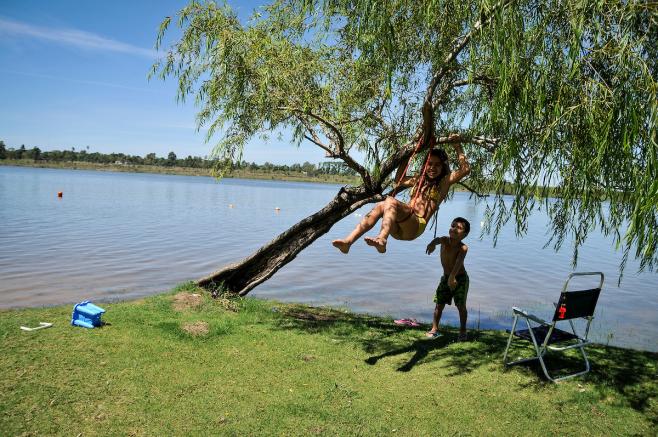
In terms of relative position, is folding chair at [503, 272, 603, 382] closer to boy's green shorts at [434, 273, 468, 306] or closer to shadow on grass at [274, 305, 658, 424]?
shadow on grass at [274, 305, 658, 424]

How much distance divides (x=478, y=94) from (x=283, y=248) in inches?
161

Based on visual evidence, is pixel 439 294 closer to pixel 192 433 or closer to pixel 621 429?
pixel 621 429

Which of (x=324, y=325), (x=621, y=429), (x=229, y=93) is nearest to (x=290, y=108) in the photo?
(x=229, y=93)

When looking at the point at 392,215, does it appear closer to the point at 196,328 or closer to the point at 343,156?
the point at 343,156

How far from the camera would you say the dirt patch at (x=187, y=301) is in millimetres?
7492

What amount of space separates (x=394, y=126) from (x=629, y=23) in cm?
381

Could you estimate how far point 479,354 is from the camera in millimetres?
6480

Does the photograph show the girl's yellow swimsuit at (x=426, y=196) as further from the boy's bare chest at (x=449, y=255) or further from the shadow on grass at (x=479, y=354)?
the shadow on grass at (x=479, y=354)

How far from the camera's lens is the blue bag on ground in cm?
628

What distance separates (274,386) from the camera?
509 cm

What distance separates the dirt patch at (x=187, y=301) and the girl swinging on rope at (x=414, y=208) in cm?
387

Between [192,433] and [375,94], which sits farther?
[375,94]

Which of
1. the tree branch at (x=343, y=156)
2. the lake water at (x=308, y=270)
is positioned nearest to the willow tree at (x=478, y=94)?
the tree branch at (x=343, y=156)

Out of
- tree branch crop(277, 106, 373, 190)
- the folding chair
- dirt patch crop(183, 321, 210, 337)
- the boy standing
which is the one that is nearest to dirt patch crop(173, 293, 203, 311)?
dirt patch crop(183, 321, 210, 337)
